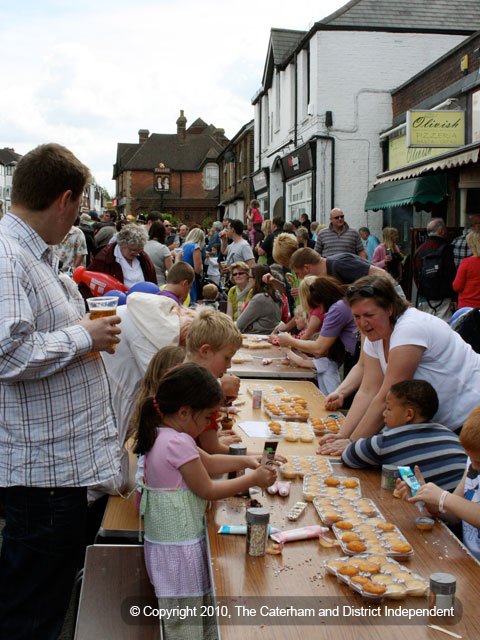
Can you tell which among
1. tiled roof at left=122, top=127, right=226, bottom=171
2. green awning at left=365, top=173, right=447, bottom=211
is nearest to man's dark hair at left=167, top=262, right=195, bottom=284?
green awning at left=365, top=173, right=447, bottom=211

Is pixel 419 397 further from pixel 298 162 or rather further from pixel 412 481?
pixel 298 162

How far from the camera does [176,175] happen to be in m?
62.2

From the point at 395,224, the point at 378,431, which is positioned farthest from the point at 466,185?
the point at 378,431

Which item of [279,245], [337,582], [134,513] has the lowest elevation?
[134,513]

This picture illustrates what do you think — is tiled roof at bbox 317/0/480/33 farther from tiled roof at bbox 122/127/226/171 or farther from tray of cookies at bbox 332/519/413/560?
tiled roof at bbox 122/127/226/171

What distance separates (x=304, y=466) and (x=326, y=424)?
885 mm

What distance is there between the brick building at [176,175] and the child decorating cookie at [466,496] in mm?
55208

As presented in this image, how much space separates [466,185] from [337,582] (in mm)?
11309

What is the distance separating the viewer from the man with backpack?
29.4ft

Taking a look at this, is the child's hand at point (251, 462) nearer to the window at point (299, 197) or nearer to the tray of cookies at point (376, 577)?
the tray of cookies at point (376, 577)

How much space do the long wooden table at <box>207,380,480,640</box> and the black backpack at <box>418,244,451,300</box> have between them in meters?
6.60

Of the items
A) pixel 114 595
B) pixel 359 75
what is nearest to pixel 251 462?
pixel 114 595

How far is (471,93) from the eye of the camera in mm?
12203

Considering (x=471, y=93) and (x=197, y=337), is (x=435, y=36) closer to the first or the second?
(x=471, y=93)
